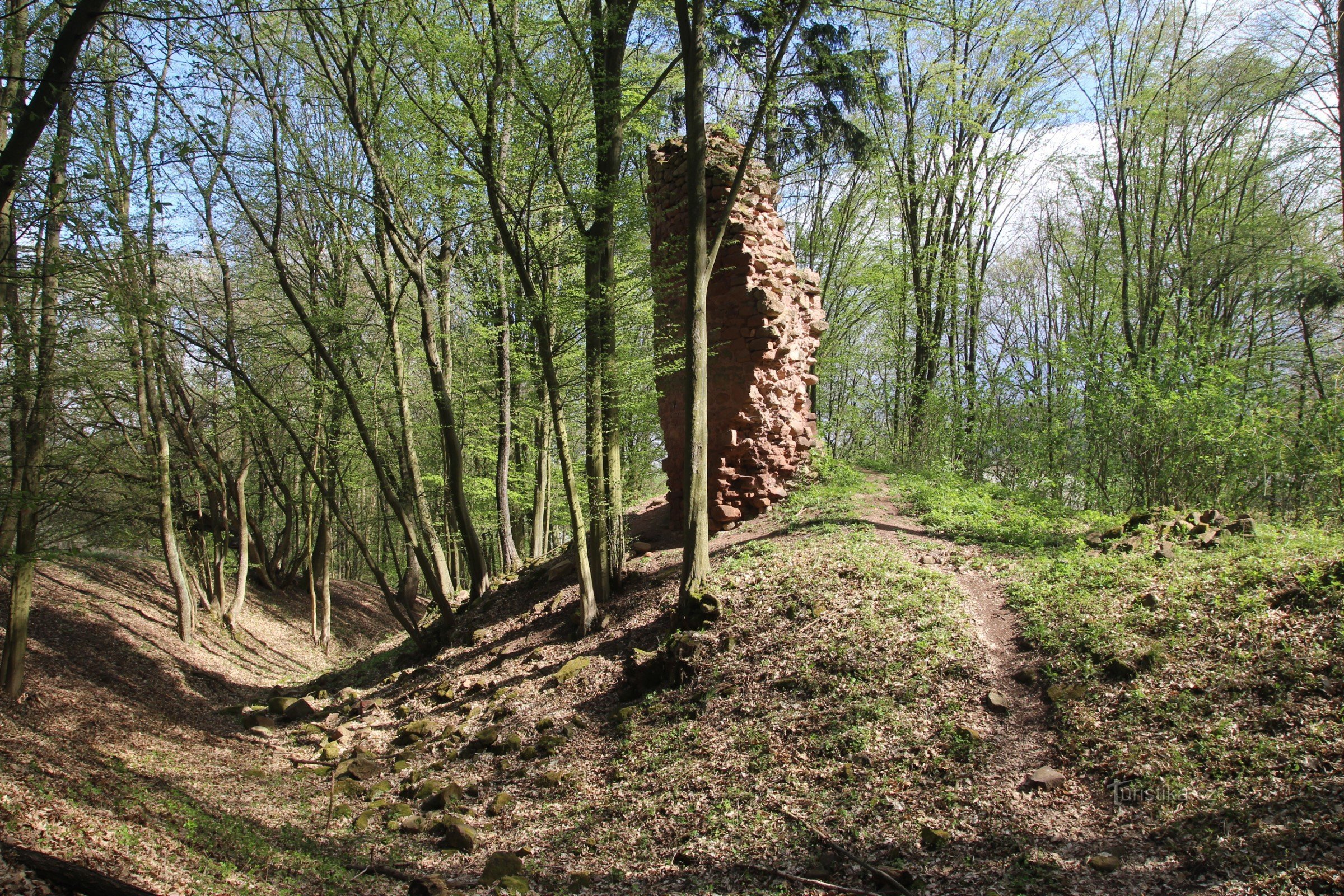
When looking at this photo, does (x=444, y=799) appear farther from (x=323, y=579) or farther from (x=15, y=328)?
(x=323, y=579)

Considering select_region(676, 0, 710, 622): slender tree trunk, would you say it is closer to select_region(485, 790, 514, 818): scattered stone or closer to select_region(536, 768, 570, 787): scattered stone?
select_region(536, 768, 570, 787): scattered stone

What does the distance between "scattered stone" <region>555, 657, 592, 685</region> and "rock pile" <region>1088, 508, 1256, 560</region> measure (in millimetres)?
4980

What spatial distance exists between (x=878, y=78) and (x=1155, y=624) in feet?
37.3

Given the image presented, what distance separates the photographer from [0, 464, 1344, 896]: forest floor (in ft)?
11.1

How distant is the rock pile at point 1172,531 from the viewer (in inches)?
224

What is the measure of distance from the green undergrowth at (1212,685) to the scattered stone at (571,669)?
407 centimetres

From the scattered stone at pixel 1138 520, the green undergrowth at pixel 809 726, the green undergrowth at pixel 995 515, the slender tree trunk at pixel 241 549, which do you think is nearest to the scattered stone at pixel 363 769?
the green undergrowth at pixel 809 726

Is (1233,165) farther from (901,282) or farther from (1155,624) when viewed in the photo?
(1155,624)

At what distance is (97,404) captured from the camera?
8.52 m

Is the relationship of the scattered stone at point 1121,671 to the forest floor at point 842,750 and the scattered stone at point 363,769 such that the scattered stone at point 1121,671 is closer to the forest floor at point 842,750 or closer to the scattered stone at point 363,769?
the forest floor at point 842,750

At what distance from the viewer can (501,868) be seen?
4.03 m

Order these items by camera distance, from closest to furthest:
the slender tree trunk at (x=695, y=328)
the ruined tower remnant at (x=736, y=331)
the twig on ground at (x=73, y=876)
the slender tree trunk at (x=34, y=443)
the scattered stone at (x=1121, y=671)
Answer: the twig on ground at (x=73, y=876) → the scattered stone at (x=1121, y=671) → the slender tree trunk at (x=34, y=443) → the slender tree trunk at (x=695, y=328) → the ruined tower remnant at (x=736, y=331)

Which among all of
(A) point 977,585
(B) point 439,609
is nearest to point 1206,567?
(A) point 977,585

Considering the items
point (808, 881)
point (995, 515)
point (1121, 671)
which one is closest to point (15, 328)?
point (808, 881)
